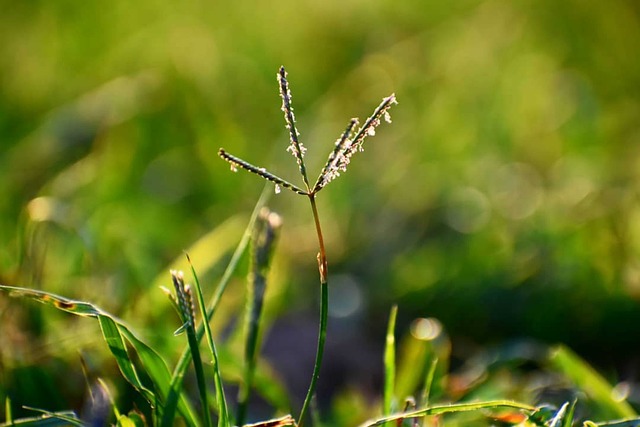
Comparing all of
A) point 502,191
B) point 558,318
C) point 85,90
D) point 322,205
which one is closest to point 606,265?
point 558,318

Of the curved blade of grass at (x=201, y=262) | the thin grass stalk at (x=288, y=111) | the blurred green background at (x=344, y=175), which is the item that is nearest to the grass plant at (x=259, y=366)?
the thin grass stalk at (x=288, y=111)

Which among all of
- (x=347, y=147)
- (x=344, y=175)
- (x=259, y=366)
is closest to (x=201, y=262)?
(x=259, y=366)

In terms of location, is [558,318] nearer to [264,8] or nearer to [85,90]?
[85,90]

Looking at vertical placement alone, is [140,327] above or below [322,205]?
below

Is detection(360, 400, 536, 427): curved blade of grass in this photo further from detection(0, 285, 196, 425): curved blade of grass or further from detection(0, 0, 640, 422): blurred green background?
detection(0, 0, 640, 422): blurred green background

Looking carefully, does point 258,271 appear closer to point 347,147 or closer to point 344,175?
point 347,147

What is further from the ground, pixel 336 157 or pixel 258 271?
pixel 336 157

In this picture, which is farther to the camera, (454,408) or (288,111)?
(454,408)

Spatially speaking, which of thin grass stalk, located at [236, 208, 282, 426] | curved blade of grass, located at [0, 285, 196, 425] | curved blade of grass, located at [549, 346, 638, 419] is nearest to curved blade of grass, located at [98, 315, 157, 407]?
curved blade of grass, located at [0, 285, 196, 425]
